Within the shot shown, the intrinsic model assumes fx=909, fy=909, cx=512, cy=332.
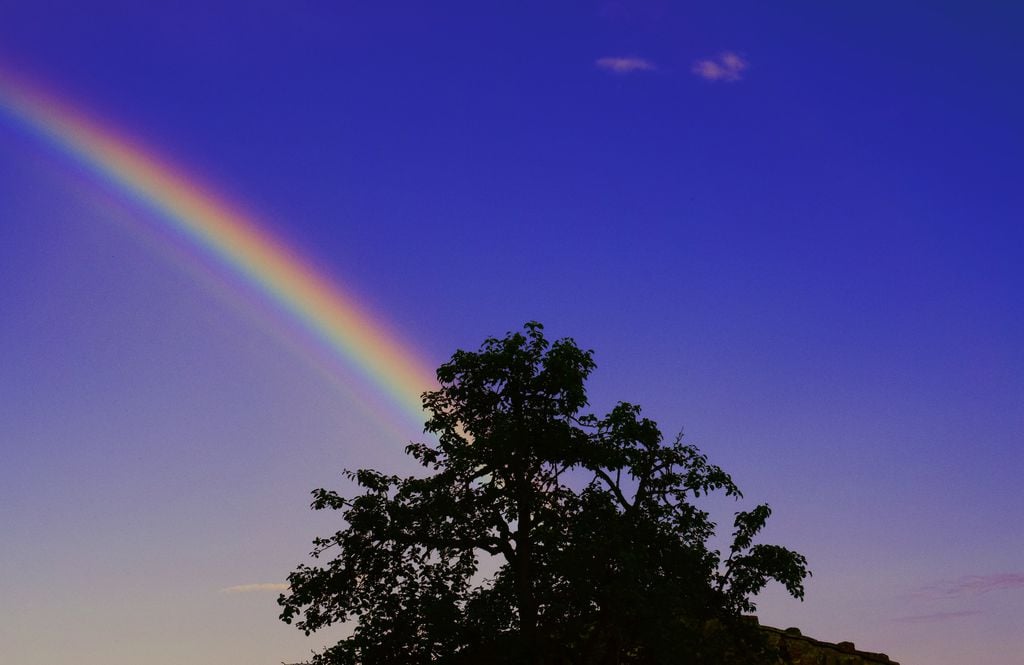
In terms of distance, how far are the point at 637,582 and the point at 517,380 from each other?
22.2 feet

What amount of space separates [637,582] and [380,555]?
7403 millimetres

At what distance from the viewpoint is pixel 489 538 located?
26.5 meters

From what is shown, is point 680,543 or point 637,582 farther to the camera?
point 680,543

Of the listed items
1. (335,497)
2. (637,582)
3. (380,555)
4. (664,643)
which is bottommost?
(664,643)

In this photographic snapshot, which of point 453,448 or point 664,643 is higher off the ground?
point 453,448

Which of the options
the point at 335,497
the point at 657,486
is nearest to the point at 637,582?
the point at 657,486

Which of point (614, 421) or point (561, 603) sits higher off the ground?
point (614, 421)

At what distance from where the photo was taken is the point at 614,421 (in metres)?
27.1

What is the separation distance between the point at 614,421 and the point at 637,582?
4960mm

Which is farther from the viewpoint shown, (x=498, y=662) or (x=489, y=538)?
(x=489, y=538)

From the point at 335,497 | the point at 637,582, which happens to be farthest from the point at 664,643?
the point at 335,497

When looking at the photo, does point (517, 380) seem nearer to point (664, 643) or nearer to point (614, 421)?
point (614, 421)

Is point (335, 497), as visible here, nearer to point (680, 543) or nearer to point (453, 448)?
point (453, 448)

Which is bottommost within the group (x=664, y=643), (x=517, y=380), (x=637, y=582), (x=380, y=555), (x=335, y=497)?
Answer: (x=664, y=643)
